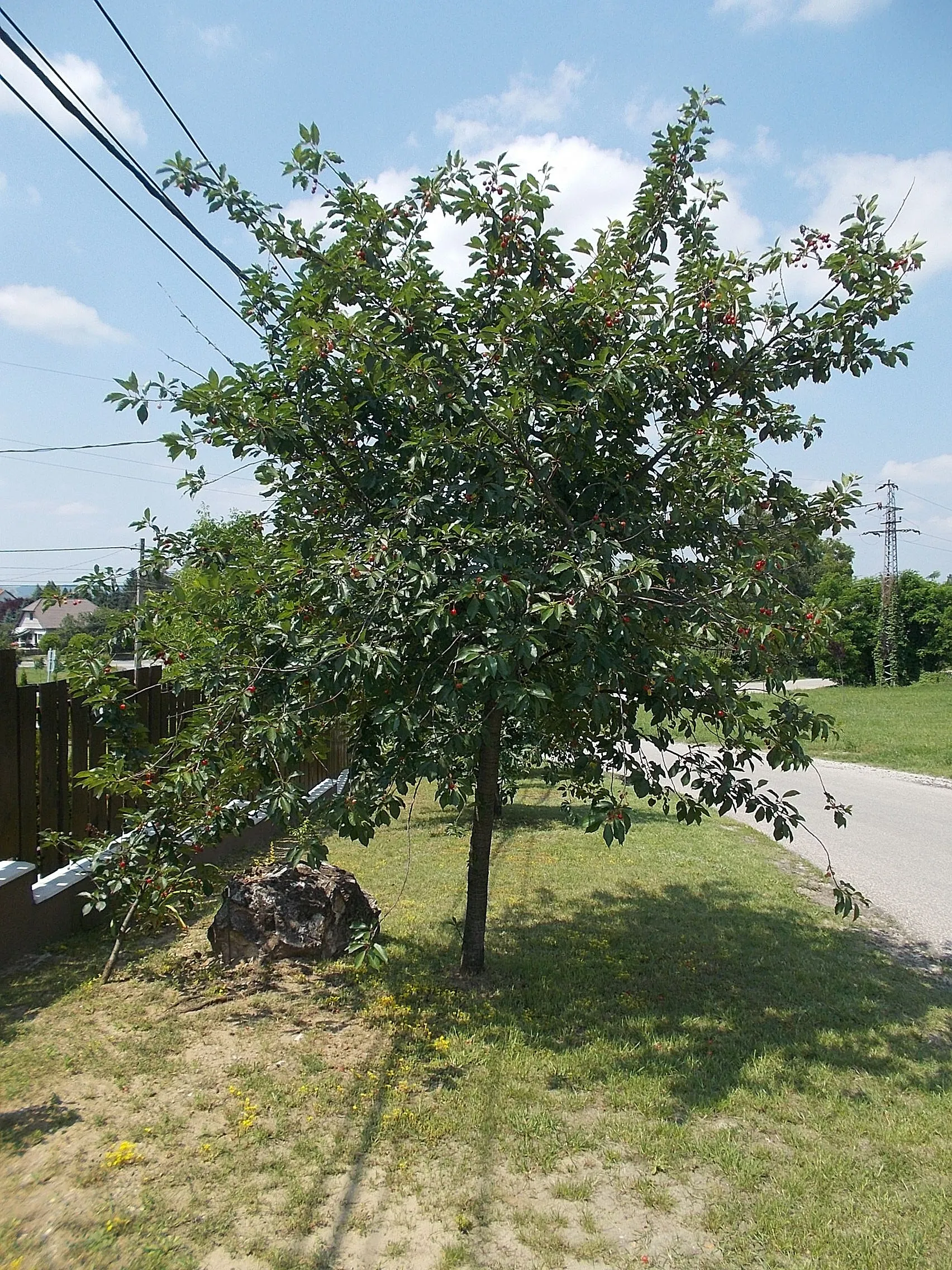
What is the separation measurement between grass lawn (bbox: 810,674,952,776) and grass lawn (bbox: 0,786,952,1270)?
18.5 feet

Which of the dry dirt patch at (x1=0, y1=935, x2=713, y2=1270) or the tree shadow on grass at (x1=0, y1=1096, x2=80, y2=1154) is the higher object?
the tree shadow on grass at (x1=0, y1=1096, x2=80, y2=1154)

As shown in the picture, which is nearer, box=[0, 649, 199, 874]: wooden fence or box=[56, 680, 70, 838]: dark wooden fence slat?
box=[0, 649, 199, 874]: wooden fence

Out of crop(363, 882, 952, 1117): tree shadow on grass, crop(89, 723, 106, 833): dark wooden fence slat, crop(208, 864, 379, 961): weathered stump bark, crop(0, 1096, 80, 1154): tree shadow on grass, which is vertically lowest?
crop(363, 882, 952, 1117): tree shadow on grass

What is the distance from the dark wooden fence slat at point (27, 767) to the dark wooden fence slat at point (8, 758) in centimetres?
6

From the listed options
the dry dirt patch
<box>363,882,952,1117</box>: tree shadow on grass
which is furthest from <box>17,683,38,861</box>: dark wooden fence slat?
<box>363,882,952,1117</box>: tree shadow on grass

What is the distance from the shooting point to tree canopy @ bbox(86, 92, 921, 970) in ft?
13.2

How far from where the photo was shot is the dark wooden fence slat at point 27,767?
5465 mm

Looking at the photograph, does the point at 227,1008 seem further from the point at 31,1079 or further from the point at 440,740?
the point at 440,740

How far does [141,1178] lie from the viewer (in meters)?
3.15

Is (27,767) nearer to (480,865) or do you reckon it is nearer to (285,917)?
(285,917)

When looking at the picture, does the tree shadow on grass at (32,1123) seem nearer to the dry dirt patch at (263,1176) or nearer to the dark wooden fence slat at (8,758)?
Answer: the dry dirt patch at (263,1176)

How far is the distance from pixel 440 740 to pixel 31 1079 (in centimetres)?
224

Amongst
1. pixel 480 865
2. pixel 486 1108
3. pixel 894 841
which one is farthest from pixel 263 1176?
pixel 894 841

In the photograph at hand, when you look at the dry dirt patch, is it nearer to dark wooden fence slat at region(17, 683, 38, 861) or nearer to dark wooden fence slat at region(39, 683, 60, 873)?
dark wooden fence slat at region(17, 683, 38, 861)
